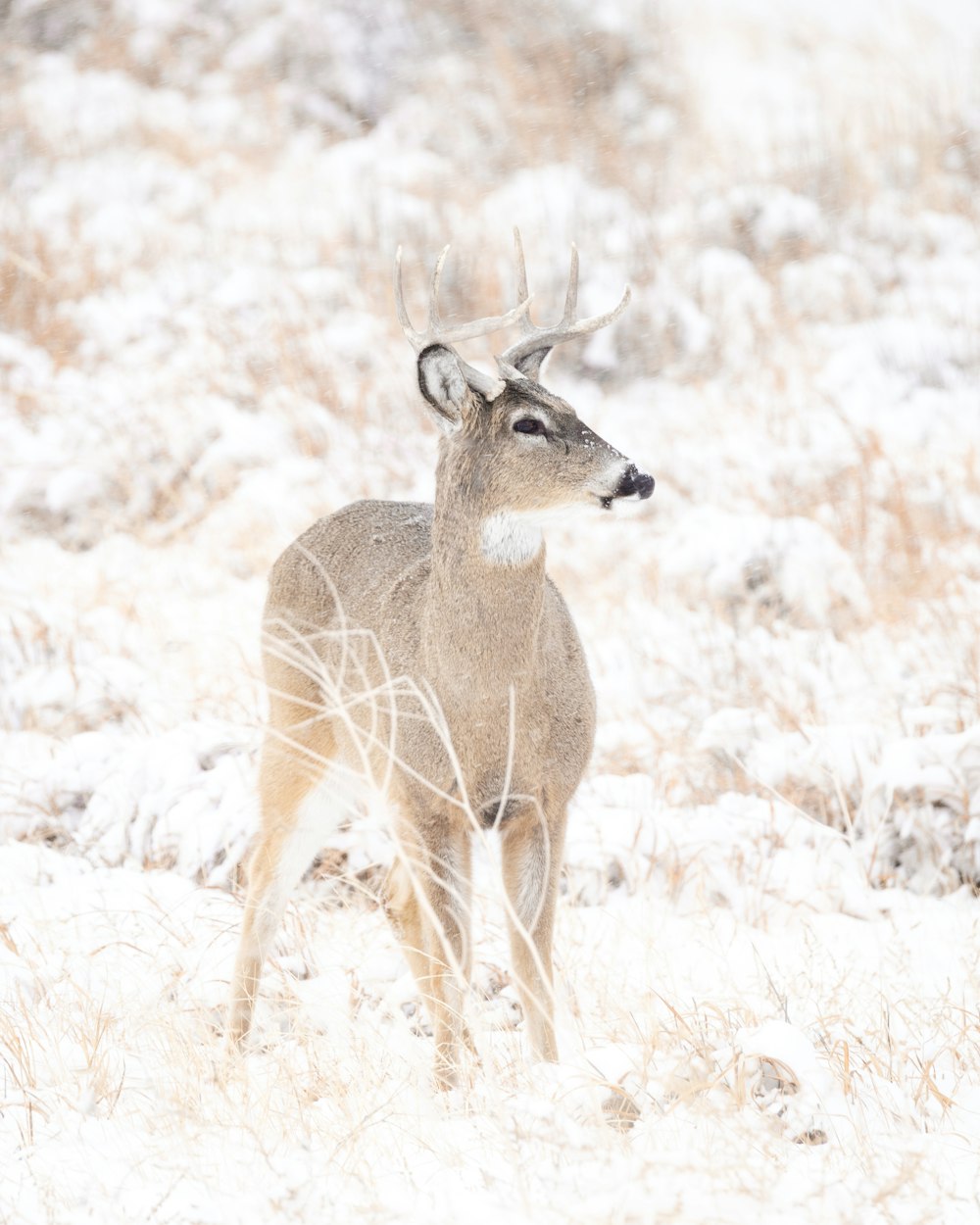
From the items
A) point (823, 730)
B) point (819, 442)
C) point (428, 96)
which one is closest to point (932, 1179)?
point (823, 730)

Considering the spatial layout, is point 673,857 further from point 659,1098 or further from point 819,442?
point 819,442

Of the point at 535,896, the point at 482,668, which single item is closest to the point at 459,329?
the point at 482,668

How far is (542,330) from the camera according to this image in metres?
3.96

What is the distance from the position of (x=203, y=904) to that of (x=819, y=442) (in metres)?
5.40

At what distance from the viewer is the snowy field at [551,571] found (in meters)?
2.90

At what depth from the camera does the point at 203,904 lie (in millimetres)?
4520

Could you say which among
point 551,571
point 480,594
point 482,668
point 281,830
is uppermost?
point 480,594

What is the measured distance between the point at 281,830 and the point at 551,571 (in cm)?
371

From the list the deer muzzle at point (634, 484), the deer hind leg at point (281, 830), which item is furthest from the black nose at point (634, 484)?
the deer hind leg at point (281, 830)

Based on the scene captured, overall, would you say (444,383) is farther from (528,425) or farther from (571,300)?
(571,300)

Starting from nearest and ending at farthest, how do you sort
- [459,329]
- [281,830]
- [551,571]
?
1. [459,329]
2. [281,830]
3. [551,571]

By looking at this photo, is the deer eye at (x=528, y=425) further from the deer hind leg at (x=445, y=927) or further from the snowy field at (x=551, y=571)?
the deer hind leg at (x=445, y=927)

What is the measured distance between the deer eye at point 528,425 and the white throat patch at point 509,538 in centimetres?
21

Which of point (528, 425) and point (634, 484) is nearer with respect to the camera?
point (634, 484)
